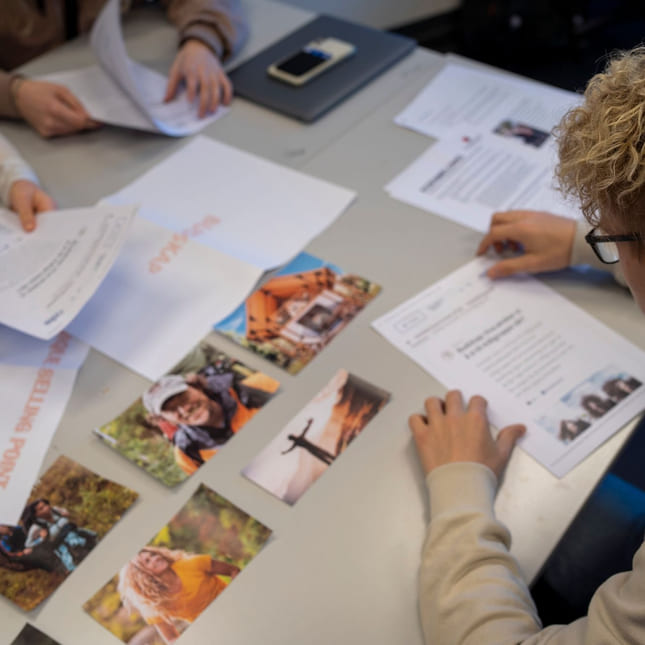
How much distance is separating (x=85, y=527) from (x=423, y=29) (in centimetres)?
235

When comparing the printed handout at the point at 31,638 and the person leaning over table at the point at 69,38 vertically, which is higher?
the person leaning over table at the point at 69,38

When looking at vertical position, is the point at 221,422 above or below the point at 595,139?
below

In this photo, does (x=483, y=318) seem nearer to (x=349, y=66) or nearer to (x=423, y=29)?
(x=349, y=66)

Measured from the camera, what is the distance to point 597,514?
83 centimetres

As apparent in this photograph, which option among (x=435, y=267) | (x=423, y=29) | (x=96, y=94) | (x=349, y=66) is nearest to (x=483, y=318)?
(x=435, y=267)

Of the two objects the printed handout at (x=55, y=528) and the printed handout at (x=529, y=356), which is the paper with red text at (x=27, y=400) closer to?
the printed handout at (x=55, y=528)

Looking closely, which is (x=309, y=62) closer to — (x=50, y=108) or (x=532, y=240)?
(x=50, y=108)

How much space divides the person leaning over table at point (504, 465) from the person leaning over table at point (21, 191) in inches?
25.9

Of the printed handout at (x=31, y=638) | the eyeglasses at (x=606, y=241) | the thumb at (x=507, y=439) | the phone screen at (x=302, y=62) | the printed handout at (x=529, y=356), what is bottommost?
the printed handout at (x=31, y=638)

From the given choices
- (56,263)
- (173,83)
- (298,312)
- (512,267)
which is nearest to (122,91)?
(173,83)

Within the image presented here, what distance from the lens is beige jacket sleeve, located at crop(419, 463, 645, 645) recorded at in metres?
0.50

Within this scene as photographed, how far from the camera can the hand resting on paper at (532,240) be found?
842 mm

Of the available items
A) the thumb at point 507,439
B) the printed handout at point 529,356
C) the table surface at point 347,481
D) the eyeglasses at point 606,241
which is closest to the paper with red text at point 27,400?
the table surface at point 347,481

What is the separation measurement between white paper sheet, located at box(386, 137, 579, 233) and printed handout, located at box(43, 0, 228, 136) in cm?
42
